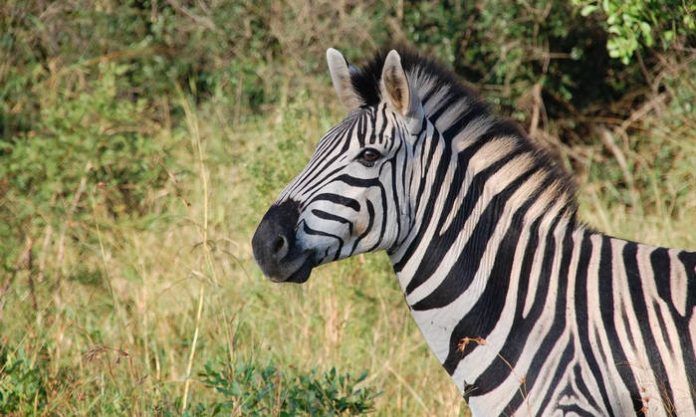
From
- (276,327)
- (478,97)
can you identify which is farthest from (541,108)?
(478,97)

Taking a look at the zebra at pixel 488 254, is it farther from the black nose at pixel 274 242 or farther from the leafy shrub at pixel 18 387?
the leafy shrub at pixel 18 387

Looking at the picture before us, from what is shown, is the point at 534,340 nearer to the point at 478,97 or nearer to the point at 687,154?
the point at 478,97

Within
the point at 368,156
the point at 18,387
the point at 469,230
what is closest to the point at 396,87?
the point at 368,156

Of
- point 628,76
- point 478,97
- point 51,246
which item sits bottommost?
point 51,246

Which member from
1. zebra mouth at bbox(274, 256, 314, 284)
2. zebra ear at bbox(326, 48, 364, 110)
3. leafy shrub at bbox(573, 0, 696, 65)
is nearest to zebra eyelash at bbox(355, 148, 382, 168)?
zebra ear at bbox(326, 48, 364, 110)

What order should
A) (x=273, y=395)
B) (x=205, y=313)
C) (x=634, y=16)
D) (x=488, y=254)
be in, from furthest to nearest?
(x=205, y=313) < (x=634, y=16) < (x=273, y=395) < (x=488, y=254)

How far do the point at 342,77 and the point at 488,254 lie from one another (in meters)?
1.05

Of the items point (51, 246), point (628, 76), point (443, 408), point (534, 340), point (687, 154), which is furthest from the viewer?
point (628, 76)

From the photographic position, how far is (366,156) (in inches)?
150

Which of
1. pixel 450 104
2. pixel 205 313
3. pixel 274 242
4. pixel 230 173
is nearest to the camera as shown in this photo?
pixel 274 242

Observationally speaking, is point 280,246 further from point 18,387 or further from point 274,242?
point 18,387

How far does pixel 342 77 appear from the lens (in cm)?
411

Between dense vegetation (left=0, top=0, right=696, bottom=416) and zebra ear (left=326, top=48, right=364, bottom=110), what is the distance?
1032mm

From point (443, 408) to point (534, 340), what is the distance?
183 cm
